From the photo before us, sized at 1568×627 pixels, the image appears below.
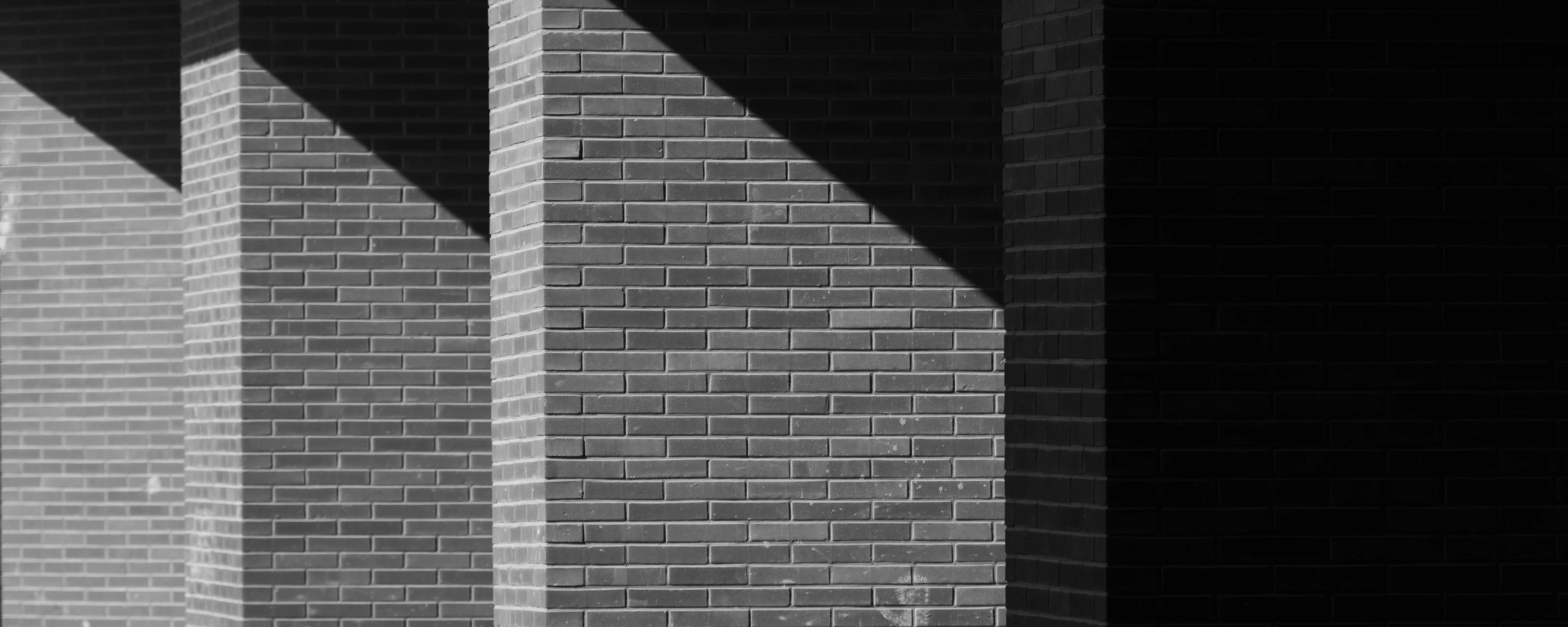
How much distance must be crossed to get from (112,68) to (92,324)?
4.59 feet

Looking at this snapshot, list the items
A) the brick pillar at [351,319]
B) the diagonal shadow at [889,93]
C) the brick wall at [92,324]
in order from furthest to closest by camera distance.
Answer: the brick wall at [92,324] < the brick pillar at [351,319] < the diagonal shadow at [889,93]

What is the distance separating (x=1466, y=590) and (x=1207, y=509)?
605 mm

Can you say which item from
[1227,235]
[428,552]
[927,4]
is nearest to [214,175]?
[428,552]

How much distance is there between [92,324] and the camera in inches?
451

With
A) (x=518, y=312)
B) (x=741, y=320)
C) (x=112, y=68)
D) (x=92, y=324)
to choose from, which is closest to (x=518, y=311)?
(x=518, y=312)

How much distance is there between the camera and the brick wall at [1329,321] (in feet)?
15.6

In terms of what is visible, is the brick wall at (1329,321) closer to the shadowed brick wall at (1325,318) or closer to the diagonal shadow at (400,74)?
the shadowed brick wall at (1325,318)

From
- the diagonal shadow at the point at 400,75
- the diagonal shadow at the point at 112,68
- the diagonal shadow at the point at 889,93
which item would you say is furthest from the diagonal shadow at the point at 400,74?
the diagonal shadow at the point at 889,93

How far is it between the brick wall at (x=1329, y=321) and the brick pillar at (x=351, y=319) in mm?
4842

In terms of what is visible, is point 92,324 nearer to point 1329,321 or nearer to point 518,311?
point 518,311

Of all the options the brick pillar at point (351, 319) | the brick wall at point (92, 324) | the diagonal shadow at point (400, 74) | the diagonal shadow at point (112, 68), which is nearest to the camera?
the brick pillar at point (351, 319)

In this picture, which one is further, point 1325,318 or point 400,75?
point 400,75

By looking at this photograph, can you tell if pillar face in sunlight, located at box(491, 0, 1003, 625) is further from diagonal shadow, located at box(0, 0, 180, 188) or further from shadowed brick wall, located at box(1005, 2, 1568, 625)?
diagonal shadow, located at box(0, 0, 180, 188)

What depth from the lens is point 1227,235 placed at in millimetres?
4805
